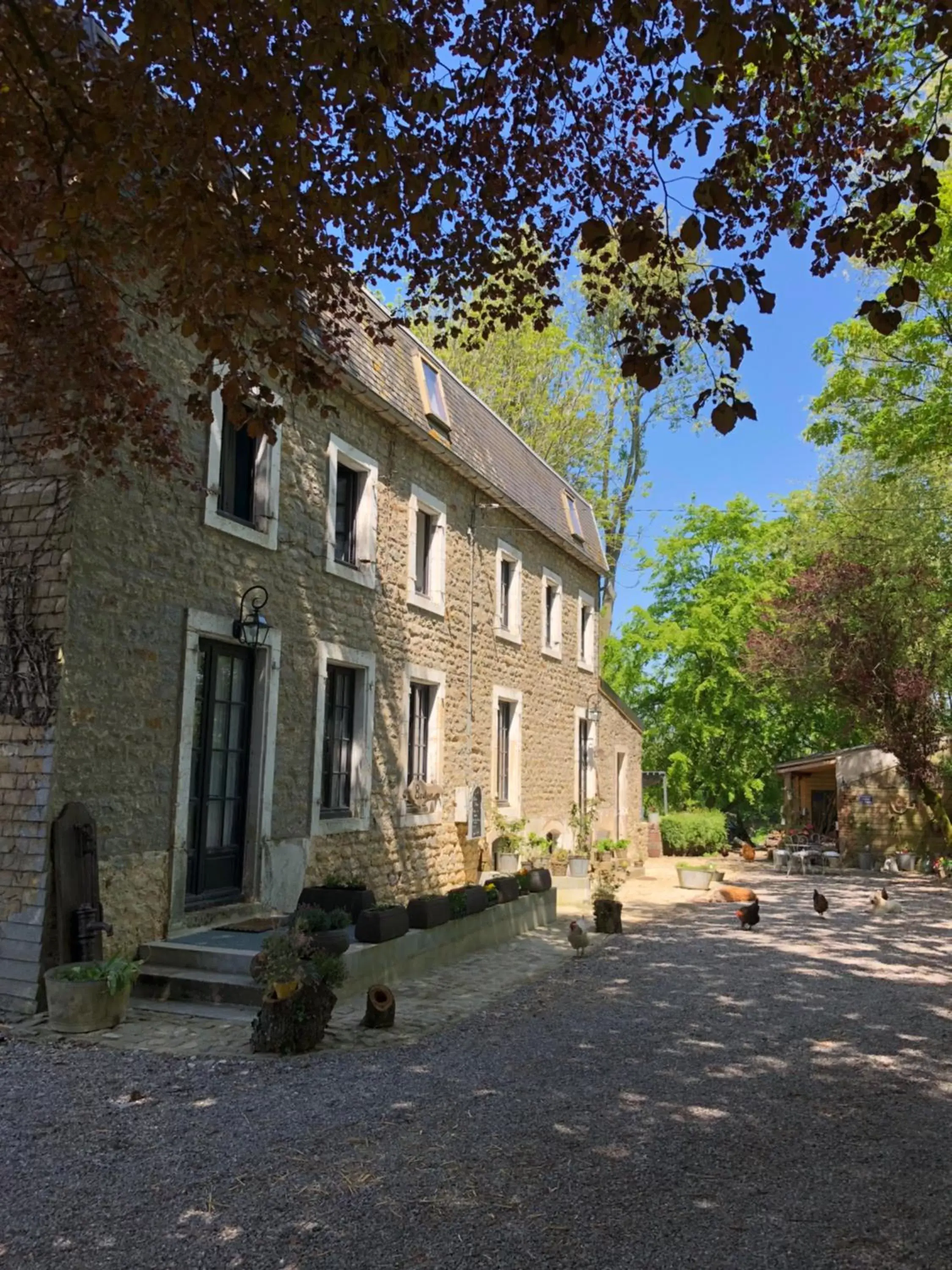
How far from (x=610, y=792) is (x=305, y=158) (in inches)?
661

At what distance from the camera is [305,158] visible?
401 centimetres

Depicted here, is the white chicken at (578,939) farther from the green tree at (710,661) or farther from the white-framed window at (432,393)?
the green tree at (710,661)

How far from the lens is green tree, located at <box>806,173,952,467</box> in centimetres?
1457

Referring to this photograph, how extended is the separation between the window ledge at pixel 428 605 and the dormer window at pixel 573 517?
5.71 m

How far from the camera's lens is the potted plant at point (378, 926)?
296 inches

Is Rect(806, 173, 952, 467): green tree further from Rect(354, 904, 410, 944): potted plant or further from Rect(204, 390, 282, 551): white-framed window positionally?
Rect(354, 904, 410, 944): potted plant

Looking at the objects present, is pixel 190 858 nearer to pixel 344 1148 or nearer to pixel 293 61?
pixel 344 1148

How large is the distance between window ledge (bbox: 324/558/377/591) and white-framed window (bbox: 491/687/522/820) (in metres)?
4.12

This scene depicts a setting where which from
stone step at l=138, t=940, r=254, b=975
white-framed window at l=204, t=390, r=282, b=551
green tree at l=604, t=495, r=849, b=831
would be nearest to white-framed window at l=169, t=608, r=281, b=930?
stone step at l=138, t=940, r=254, b=975

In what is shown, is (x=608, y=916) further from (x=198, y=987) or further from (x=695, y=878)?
(x=695, y=878)

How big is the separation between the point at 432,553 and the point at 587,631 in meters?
7.15

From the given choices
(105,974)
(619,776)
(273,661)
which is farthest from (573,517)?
(105,974)

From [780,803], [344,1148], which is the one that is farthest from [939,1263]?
[780,803]

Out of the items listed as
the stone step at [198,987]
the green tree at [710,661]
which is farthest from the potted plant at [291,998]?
the green tree at [710,661]
